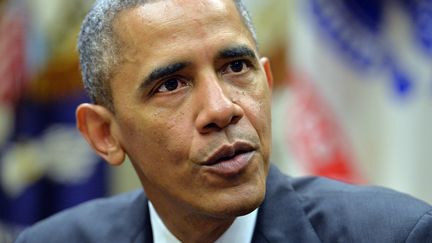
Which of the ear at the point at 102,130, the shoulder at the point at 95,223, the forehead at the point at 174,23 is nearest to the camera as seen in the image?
the forehead at the point at 174,23

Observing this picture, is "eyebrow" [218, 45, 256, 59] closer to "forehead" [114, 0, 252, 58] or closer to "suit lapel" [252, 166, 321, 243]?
"forehead" [114, 0, 252, 58]

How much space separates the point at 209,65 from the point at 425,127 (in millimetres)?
1620

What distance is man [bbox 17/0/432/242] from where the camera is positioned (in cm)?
205

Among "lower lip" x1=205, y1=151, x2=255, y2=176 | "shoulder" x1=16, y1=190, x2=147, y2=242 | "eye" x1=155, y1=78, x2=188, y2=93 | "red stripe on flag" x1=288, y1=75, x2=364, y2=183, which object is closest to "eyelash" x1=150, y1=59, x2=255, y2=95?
"eye" x1=155, y1=78, x2=188, y2=93

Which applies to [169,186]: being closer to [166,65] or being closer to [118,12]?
[166,65]

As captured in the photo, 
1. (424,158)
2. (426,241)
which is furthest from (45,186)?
(426,241)

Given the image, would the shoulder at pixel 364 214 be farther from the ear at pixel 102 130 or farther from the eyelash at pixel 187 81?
the ear at pixel 102 130

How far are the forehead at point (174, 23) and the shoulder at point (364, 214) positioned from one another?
0.49 meters

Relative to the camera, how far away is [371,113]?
11.8 feet

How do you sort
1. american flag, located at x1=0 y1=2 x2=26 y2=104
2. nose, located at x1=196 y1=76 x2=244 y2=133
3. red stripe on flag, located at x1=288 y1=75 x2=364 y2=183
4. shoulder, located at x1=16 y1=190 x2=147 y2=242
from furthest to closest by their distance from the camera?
american flag, located at x1=0 y1=2 x2=26 y2=104 → red stripe on flag, located at x1=288 y1=75 x2=364 y2=183 → shoulder, located at x1=16 y1=190 x2=147 y2=242 → nose, located at x1=196 y1=76 x2=244 y2=133

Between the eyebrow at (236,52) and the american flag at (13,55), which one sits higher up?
the eyebrow at (236,52)

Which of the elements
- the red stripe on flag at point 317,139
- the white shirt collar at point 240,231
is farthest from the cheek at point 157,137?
the red stripe on flag at point 317,139

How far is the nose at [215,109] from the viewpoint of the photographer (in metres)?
2.02

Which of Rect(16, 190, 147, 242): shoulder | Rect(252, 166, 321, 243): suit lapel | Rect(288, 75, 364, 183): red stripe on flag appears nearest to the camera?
Rect(252, 166, 321, 243): suit lapel
